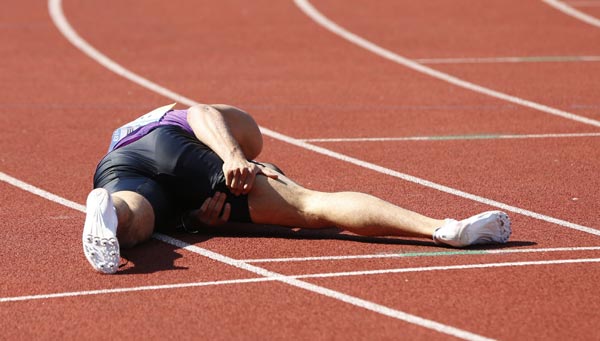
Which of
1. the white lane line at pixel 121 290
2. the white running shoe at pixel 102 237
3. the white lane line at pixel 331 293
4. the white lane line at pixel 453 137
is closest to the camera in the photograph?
the white lane line at pixel 331 293

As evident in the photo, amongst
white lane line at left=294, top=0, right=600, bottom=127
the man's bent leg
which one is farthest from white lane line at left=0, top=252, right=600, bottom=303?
white lane line at left=294, top=0, right=600, bottom=127

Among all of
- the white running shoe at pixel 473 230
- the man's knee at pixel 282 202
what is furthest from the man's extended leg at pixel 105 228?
the white running shoe at pixel 473 230

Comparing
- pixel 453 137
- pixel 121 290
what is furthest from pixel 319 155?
pixel 121 290

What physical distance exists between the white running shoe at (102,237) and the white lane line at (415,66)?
4714 millimetres

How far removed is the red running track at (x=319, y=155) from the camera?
5098mm

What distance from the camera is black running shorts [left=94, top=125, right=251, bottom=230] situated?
616cm

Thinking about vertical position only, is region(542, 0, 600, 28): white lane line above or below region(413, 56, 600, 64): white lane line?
above

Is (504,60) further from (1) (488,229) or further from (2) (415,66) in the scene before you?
(1) (488,229)

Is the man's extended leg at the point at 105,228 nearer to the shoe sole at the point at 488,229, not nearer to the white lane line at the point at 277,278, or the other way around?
the white lane line at the point at 277,278

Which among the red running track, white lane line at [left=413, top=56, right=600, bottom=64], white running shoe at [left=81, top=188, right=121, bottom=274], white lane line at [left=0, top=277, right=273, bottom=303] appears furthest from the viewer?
white lane line at [left=413, top=56, right=600, bottom=64]

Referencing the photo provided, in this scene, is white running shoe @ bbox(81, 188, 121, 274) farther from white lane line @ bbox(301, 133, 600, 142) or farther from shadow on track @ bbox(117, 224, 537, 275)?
white lane line @ bbox(301, 133, 600, 142)

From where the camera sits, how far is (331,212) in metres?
5.99

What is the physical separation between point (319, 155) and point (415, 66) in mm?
3187

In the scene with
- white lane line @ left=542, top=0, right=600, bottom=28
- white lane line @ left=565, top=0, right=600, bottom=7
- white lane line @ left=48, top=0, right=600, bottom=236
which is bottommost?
white lane line @ left=48, top=0, right=600, bottom=236
